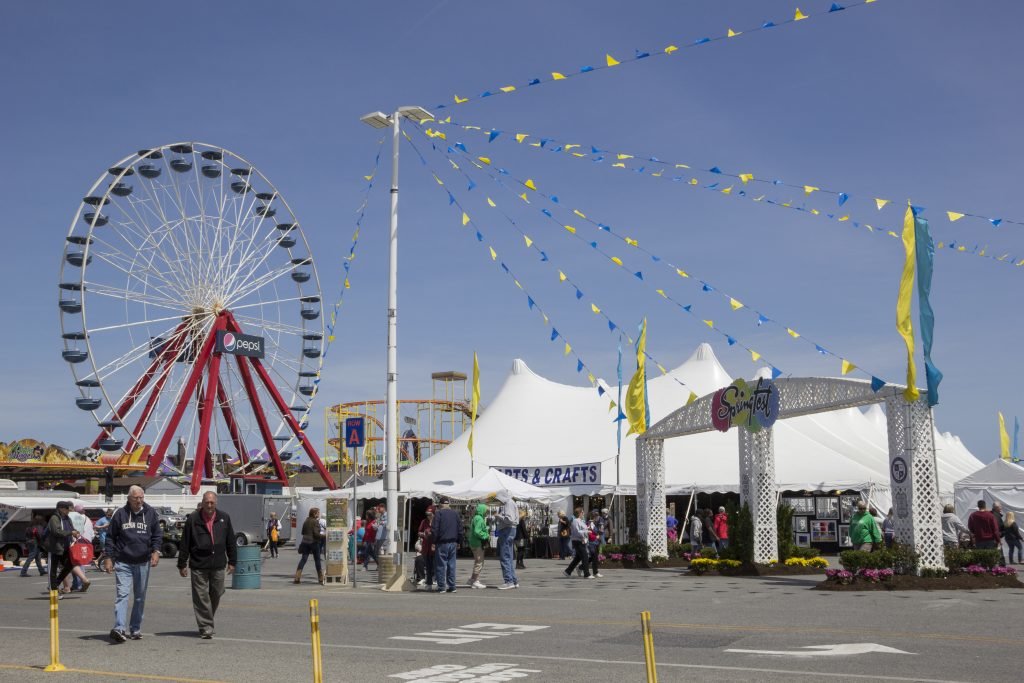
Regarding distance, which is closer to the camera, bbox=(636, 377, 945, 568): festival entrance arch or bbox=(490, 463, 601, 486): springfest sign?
bbox=(636, 377, 945, 568): festival entrance arch

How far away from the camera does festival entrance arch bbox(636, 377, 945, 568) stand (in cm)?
1819

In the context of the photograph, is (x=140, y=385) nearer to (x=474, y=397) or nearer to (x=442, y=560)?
(x=474, y=397)

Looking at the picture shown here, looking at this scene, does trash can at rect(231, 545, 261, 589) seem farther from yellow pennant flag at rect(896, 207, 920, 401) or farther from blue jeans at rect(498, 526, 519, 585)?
yellow pennant flag at rect(896, 207, 920, 401)

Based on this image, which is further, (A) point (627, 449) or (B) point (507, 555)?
(A) point (627, 449)

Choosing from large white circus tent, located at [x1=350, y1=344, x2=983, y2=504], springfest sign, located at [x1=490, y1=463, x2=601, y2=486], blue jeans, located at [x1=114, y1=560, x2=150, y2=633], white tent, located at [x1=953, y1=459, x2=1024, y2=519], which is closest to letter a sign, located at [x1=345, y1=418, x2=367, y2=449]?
blue jeans, located at [x1=114, y1=560, x2=150, y2=633]

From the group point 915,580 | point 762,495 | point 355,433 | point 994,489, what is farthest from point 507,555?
point 994,489

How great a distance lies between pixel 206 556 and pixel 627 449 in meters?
26.0

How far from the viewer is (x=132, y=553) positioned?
36.7 feet

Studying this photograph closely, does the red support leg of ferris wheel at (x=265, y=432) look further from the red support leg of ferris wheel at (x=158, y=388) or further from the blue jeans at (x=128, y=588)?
the blue jeans at (x=128, y=588)

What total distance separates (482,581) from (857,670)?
13292 mm

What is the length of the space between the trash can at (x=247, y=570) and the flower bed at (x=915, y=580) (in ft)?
31.7

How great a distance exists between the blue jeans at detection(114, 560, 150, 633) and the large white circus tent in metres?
19.3

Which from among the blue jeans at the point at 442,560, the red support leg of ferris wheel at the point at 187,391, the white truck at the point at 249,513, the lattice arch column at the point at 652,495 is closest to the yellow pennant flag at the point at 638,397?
the lattice arch column at the point at 652,495

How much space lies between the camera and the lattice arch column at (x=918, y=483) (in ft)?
59.2
